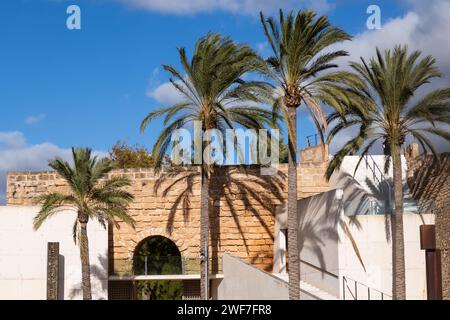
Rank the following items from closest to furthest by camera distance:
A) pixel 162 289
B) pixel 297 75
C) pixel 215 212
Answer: pixel 297 75 → pixel 215 212 → pixel 162 289

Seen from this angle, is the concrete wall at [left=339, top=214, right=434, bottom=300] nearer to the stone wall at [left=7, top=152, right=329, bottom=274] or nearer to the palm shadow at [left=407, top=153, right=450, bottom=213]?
the palm shadow at [left=407, top=153, right=450, bottom=213]

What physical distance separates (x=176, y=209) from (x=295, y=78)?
10.3 metres

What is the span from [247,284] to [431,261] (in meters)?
5.53

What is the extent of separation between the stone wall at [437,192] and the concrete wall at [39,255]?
1079 cm

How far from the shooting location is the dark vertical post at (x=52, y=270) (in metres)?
26.7

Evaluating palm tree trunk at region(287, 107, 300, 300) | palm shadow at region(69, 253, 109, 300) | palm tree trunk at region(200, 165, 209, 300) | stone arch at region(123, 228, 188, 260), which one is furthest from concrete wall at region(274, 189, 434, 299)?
palm shadow at region(69, 253, 109, 300)

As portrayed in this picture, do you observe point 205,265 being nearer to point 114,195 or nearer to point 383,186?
point 114,195

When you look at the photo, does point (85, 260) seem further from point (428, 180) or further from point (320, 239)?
point (428, 180)

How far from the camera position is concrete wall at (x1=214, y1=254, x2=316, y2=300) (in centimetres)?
2192

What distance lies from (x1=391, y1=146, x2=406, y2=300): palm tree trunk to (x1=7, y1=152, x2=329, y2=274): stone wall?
765 centimetres

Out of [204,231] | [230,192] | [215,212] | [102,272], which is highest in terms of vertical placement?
[230,192]

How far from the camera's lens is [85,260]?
25453 millimetres

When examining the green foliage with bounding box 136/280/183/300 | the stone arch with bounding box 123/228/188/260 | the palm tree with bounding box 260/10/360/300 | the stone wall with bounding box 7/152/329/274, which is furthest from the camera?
the green foliage with bounding box 136/280/183/300

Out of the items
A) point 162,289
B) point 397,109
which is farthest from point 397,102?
point 162,289
